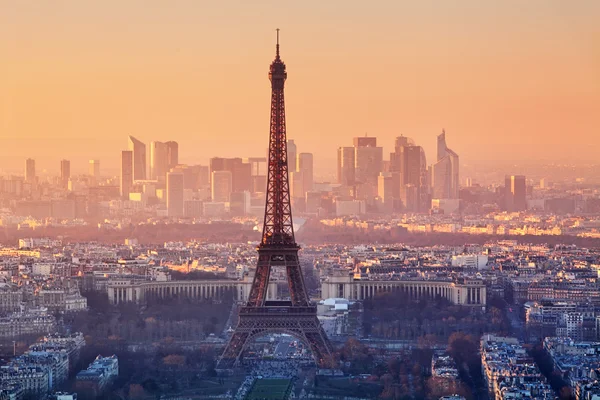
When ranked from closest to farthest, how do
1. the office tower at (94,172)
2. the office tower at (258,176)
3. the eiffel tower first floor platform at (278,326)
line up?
the eiffel tower first floor platform at (278,326), the office tower at (94,172), the office tower at (258,176)

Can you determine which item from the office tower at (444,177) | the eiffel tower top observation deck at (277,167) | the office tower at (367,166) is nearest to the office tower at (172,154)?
the office tower at (367,166)

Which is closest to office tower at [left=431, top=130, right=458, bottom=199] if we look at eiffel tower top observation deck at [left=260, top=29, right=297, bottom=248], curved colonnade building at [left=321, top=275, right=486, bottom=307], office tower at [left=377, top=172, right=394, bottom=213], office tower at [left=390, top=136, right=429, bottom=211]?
office tower at [left=390, top=136, right=429, bottom=211]

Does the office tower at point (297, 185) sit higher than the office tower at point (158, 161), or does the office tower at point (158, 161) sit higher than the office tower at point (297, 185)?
the office tower at point (158, 161)

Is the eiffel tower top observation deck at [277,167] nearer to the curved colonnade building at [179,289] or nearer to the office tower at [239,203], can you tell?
the curved colonnade building at [179,289]

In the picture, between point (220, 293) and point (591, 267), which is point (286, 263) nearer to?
point (220, 293)

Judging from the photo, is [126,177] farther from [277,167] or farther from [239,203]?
[277,167]

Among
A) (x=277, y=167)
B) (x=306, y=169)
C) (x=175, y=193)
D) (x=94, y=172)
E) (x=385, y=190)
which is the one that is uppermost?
(x=306, y=169)

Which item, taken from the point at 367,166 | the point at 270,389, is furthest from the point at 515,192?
the point at 270,389
